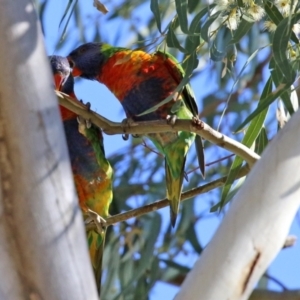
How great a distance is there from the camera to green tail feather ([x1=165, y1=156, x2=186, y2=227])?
5.76 feet

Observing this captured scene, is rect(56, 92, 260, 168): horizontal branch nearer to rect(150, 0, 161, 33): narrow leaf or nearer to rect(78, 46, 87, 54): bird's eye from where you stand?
rect(150, 0, 161, 33): narrow leaf

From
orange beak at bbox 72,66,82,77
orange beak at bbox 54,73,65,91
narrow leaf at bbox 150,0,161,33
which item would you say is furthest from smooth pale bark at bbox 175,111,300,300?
orange beak at bbox 72,66,82,77

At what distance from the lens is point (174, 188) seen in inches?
73.2

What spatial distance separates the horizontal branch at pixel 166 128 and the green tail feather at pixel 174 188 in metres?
0.38

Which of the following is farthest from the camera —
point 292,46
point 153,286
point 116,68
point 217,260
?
point 153,286

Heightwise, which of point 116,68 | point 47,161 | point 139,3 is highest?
point 139,3

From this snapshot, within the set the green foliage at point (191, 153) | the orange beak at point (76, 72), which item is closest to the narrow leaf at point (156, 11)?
the green foliage at point (191, 153)

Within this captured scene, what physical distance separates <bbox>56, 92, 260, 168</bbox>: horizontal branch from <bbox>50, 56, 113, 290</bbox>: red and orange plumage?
24.9 inches

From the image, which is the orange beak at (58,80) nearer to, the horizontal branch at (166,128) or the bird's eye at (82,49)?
the bird's eye at (82,49)

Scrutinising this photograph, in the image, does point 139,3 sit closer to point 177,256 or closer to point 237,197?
point 177,256

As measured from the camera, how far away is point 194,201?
8.18 ft

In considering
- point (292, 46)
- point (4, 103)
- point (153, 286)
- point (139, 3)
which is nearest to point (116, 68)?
point (139, 3)

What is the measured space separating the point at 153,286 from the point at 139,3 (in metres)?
0.91

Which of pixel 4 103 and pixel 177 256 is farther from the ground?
pixel 4 103
